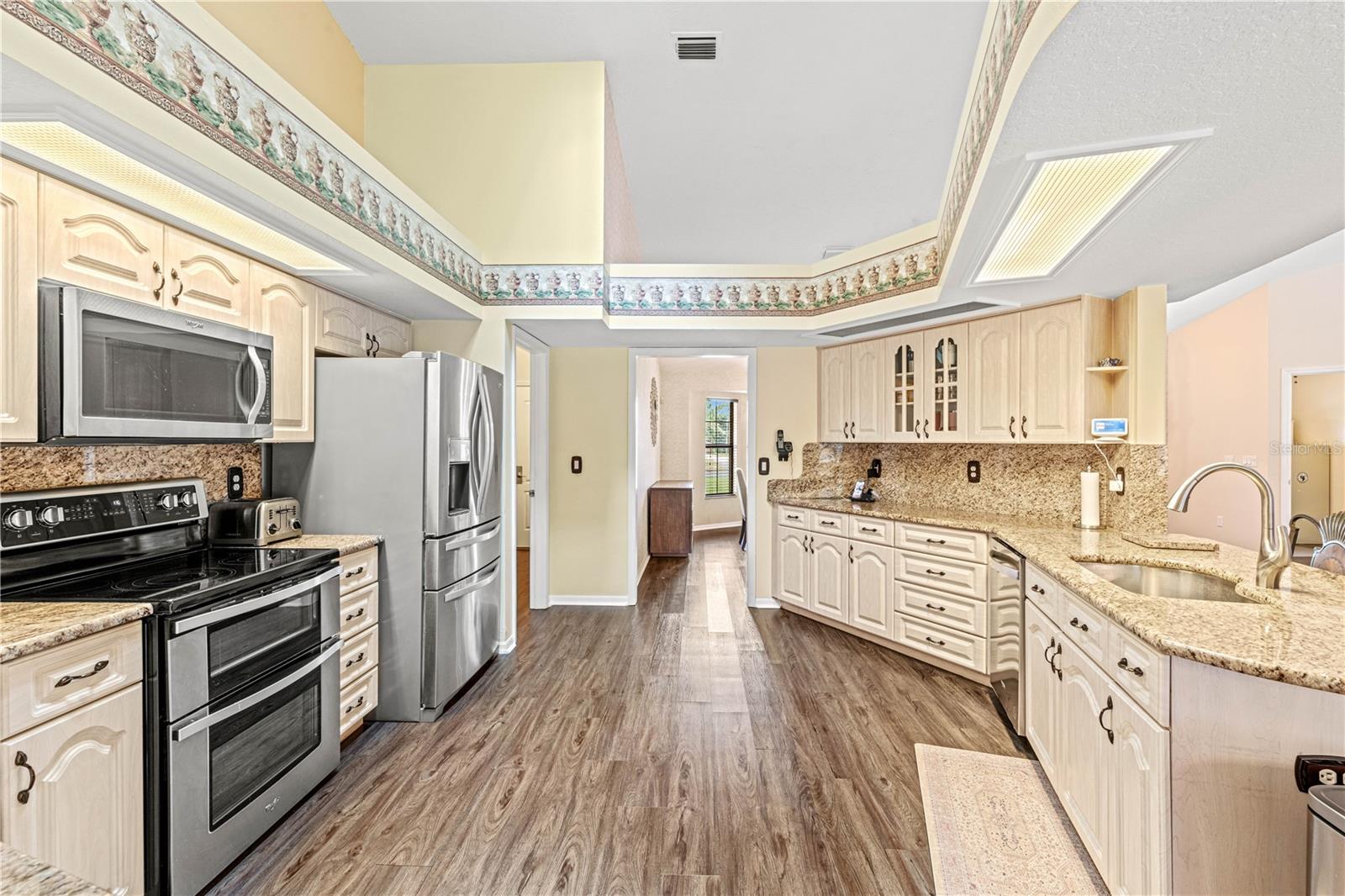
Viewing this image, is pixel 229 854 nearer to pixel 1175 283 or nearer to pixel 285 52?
pixel 285 52

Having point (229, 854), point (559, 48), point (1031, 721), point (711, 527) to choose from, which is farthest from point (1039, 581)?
point (711, 527)

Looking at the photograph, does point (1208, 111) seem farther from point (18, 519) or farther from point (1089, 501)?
point (18, 519)

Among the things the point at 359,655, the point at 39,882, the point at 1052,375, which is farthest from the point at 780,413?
the point at 39,882

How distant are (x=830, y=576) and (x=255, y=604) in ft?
11.4

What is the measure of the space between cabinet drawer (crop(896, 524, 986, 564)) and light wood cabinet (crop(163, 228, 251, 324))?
3649 mm

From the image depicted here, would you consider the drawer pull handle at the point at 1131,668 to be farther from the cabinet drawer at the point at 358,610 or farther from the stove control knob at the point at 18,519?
the stove control knob at the point at 18,519

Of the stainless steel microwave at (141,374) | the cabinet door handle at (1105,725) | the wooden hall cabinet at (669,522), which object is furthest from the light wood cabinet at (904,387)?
the stainless steel microwave at (141,374)

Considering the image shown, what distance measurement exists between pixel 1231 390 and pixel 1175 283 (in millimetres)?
4404

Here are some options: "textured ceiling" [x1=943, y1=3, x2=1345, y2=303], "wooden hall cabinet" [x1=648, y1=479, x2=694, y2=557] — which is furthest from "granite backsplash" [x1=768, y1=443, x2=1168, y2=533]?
"wooden hall cabinet" [x1=648, y1=479, x2=694, y2=557]

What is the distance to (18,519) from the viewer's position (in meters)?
1.72

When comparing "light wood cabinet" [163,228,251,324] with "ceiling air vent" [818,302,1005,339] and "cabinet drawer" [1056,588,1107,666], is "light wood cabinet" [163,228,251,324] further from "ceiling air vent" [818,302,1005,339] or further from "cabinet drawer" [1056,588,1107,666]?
"ceiling air vent" [818,302,1005,339]

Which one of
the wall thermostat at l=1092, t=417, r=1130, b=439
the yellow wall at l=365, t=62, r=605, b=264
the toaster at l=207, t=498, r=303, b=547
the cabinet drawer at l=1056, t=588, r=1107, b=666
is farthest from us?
the yellow wall at l=365, t=62, r=605, b=264

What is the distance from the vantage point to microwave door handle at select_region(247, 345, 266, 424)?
7.33 ft

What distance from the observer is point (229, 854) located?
5.87 feet
